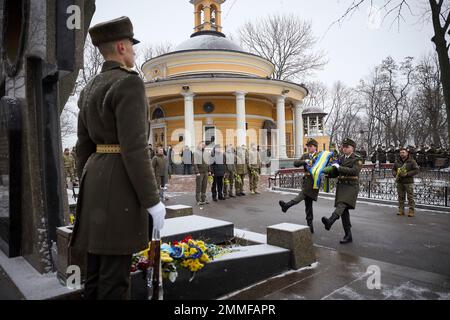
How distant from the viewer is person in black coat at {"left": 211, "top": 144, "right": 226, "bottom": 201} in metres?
12.7

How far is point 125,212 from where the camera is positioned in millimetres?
2461

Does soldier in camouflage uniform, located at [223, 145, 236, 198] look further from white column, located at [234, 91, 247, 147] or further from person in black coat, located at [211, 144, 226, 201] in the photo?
white column, located at [234, 91, 247, 147]

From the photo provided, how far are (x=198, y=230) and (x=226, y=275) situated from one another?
133cm

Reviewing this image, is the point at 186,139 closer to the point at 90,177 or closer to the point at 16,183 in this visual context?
the point at 16,183

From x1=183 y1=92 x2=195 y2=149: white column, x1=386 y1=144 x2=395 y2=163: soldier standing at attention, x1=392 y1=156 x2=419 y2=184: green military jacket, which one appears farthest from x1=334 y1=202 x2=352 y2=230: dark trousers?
x1=386 y1=144 x2=395 y2=163: soldier standing at attention

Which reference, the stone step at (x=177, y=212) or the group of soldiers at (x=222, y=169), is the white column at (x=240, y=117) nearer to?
the group of soldiers at (x=222, y=169)

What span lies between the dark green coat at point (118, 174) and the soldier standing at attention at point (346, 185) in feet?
15.4

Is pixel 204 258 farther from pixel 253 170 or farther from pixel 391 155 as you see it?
pixel 391 155

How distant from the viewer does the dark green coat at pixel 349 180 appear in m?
6.51

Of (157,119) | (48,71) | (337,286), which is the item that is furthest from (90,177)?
(157,119)

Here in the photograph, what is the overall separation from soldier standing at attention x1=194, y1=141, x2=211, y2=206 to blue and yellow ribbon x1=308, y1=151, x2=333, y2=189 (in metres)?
5.31

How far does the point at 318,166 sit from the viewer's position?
7160 millimetres

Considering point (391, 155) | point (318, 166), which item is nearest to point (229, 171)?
point (318, 166)
